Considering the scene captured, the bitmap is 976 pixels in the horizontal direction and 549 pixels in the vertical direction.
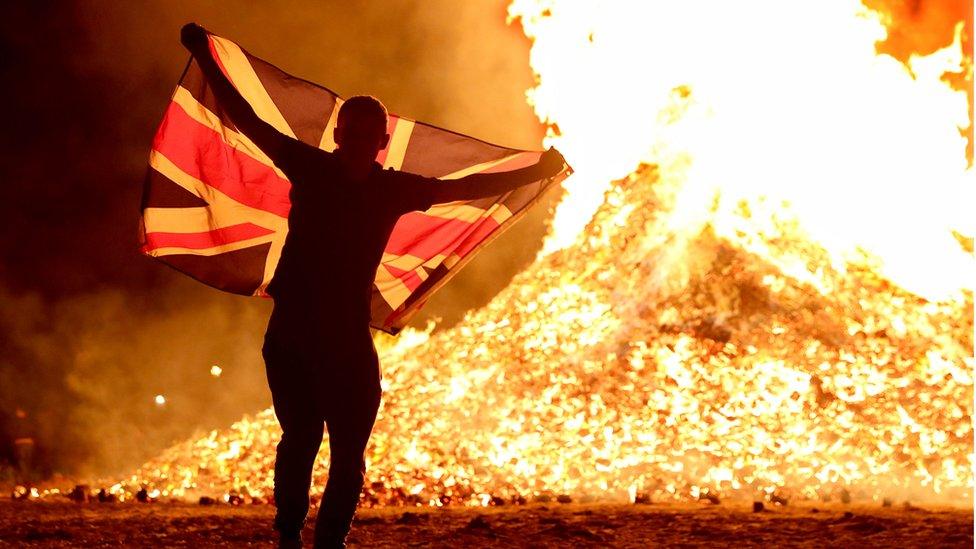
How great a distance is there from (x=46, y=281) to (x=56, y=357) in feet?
3.56

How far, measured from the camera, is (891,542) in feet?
16.4

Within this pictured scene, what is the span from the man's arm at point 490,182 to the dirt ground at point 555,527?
2.31 m

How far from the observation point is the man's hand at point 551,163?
400cm

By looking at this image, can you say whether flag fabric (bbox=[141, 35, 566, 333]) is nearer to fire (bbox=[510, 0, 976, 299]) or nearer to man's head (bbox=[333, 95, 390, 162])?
man's head (bbox=[333, 95, 390, 162])

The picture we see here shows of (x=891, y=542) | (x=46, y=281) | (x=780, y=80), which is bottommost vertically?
(x=891, y=542)

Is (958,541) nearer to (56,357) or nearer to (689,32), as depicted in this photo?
(689,32)

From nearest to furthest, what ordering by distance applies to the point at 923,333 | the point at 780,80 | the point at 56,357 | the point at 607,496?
the point at 607,496 < the point at 923,333 < the point at 780,80 < the point at 56,357

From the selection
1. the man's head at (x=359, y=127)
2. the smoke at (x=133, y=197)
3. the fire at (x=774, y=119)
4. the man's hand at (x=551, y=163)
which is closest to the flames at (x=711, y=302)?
the fire at (x=774, y=119)

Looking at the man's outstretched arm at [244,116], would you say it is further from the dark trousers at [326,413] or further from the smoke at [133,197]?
the smoke at [133,197]

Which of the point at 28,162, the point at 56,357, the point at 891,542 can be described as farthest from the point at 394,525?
the point at 28,162

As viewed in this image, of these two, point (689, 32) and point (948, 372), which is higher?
point (689, 32)

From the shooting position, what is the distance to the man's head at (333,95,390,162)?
3414 millimetres

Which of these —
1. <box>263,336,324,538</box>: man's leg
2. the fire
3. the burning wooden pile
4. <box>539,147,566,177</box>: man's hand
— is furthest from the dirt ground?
the fire

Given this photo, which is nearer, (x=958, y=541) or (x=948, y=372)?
(x=958, y=541)
